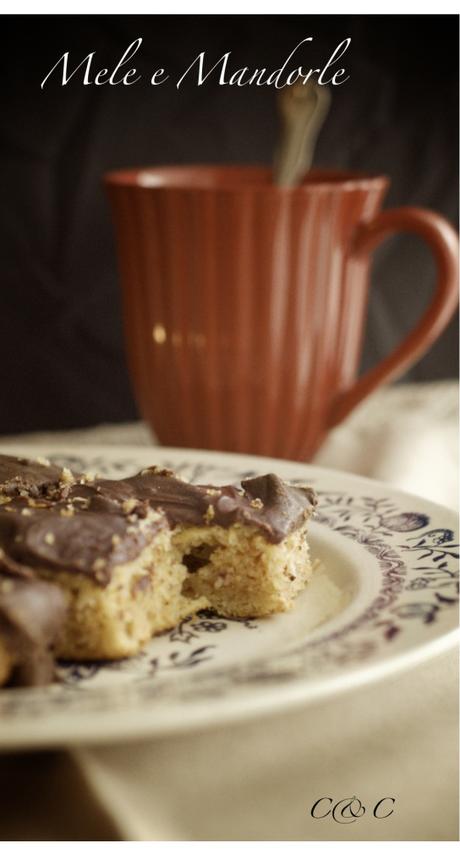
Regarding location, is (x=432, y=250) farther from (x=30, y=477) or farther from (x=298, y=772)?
(x=298, y=772)

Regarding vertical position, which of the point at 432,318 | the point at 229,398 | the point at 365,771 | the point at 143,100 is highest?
the point at 143,100

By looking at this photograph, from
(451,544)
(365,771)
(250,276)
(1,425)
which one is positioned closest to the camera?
(365,771)

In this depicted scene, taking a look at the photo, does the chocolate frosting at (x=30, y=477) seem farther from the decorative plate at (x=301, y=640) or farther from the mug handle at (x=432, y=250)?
the mug handle at (x=432, y=250)

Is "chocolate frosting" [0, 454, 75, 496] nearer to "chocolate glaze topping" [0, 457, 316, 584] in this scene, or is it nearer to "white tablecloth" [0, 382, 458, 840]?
"chocolate glaze topping" [0, 457, 316, 584]

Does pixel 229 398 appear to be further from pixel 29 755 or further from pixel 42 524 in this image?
pixel 29 755

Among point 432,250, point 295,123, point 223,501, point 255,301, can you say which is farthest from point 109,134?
point 223,501

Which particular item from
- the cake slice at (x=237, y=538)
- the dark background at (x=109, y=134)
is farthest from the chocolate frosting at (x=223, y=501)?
the dark background at (x=109, y=134)

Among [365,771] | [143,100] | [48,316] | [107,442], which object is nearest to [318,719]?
[365,771]
